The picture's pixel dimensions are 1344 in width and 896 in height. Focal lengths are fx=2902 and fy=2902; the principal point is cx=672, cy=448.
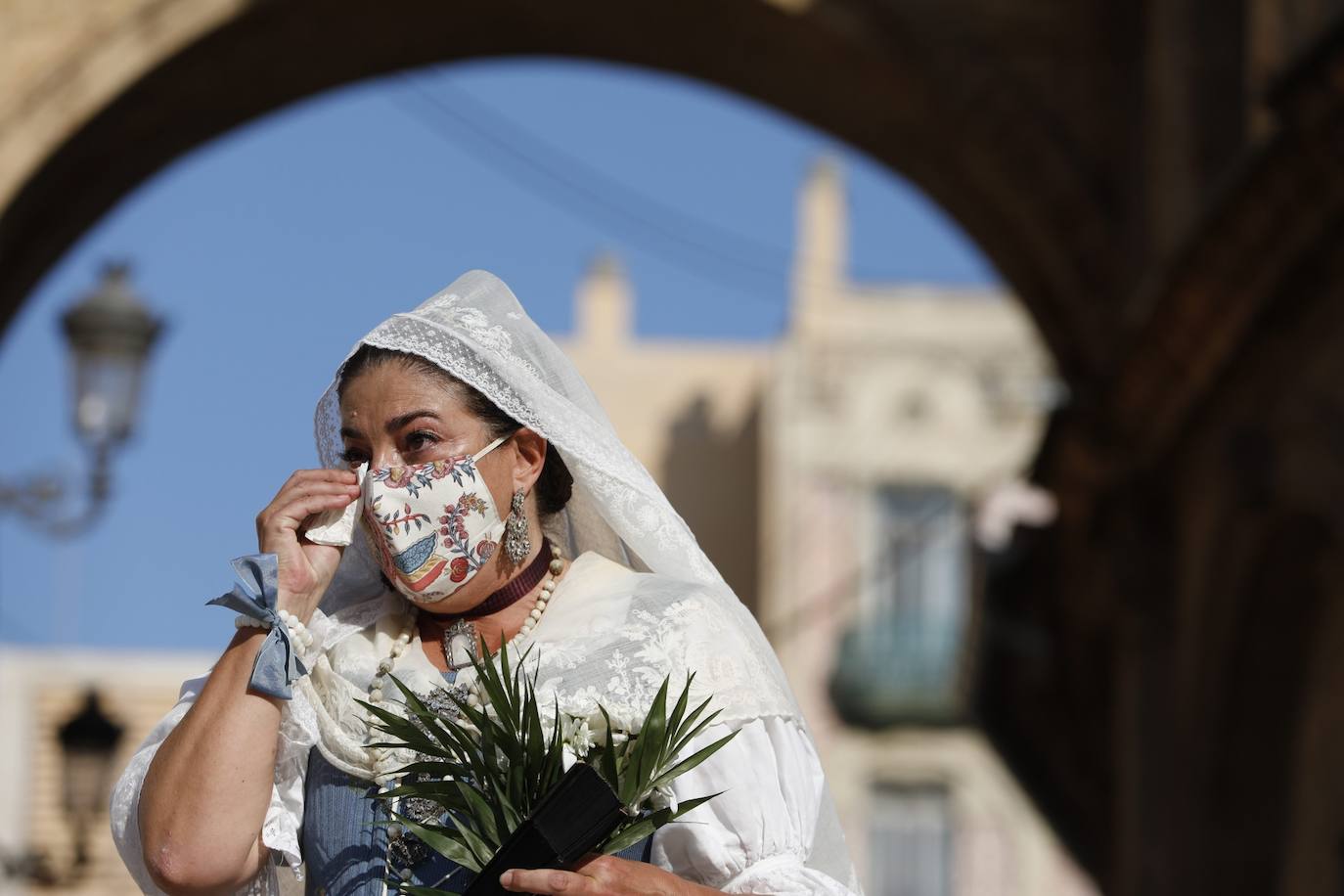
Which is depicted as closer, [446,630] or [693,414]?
[446,630]

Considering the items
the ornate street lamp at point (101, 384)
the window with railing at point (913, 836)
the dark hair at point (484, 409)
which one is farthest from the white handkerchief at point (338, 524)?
the window with railing at point (913, 836)

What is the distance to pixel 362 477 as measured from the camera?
382cm

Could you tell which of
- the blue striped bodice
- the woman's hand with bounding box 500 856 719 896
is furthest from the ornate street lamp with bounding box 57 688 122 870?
the woman's hand with bounding box 500 856 719 896

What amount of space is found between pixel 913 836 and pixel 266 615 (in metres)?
27.1

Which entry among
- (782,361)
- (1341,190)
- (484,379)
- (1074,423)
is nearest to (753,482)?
(782,361)

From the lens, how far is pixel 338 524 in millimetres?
3793

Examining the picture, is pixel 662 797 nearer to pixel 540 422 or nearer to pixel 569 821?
pixel 569 821

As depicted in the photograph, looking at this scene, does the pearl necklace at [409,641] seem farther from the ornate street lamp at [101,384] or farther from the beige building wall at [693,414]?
the beige building wall at [693,414]

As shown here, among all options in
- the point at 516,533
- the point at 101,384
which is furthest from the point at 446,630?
the point at 101,384

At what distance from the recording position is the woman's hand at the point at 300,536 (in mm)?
3730

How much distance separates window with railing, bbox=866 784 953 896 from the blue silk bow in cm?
2677

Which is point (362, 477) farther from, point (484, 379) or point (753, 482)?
point (753, 482)

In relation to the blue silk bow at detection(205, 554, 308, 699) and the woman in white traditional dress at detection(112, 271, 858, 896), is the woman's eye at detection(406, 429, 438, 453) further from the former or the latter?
the blue silk bow at detection(205, 554, 308, 699)

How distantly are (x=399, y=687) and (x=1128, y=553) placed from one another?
7946mm
